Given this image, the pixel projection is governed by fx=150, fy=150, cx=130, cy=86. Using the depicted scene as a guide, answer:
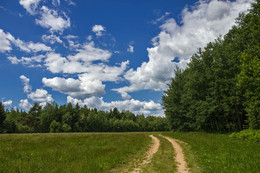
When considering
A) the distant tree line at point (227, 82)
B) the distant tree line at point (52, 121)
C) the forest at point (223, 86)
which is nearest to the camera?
the forest at point (223, 86)

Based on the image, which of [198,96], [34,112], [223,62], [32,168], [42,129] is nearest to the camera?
[32,168]

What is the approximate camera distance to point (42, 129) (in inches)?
2958

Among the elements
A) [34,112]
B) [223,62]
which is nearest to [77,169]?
[223,62]

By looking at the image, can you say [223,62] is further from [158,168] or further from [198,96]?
[158,168]

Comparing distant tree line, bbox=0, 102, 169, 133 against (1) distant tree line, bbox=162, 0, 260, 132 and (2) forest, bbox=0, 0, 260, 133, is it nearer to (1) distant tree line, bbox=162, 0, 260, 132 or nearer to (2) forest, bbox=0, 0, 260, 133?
(2) forest, bbox=0, 0, 260, 133

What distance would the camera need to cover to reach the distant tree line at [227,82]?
20031mm

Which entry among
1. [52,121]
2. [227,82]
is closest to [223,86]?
[227,82]

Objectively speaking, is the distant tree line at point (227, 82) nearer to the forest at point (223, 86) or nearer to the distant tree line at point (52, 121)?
the forest at point (223, 86)

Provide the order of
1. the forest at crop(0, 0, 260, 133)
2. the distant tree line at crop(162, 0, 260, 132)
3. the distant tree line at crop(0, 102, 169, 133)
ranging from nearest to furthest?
the forest at crop(0, 0, 260, 133)
the distant tree line at crop(162, 0, 260, 132)
the distant tree line at crop(0, 102, 169, 133)

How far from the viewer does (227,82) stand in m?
26.4

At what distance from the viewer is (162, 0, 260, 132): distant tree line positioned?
20031 millimetres

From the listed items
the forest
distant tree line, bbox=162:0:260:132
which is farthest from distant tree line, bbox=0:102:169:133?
distant tree line, bbox=162:0:260:132

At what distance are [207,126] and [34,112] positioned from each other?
82.8 metres

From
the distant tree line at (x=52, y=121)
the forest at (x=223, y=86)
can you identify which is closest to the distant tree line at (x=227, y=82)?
A: the forest at (x=223, y=86)
